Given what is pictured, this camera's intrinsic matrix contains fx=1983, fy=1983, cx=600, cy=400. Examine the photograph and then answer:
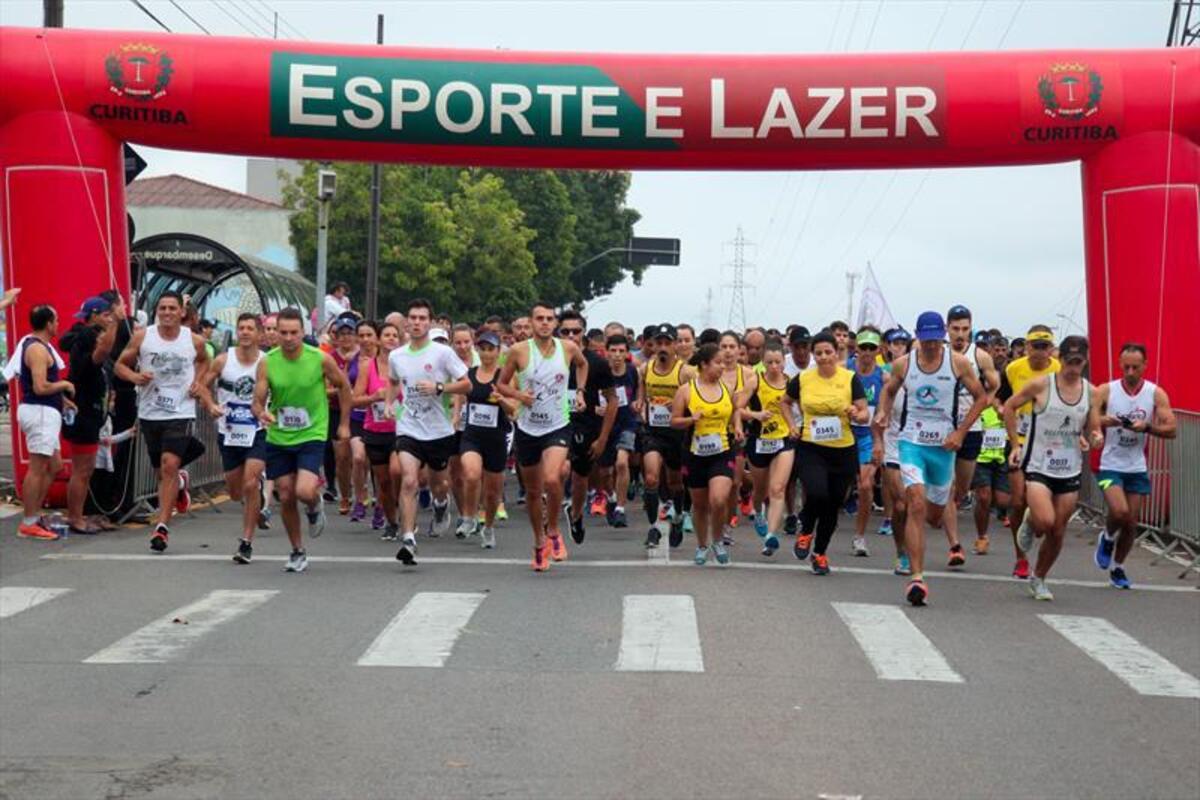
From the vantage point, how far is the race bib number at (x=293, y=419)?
48.0 ft

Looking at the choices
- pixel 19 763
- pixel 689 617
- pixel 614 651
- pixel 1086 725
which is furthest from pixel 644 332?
pixel 19 763

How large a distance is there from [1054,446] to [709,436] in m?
2.71

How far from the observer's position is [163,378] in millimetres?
16578

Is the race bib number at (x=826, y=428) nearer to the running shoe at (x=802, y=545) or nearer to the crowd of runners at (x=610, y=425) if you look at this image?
the crowd of runners at (x=610, y=425)

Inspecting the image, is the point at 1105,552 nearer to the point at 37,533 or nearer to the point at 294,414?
the point at 294,414

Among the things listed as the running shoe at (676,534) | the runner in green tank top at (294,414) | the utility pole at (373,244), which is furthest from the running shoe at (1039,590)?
the utility pole at (373,244)

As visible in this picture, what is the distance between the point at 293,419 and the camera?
14.6 metres

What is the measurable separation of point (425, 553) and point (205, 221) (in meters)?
69.5

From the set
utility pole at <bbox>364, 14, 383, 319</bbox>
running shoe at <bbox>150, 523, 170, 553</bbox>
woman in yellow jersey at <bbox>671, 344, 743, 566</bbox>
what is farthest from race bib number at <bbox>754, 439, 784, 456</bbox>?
utility pole at <bbox>364, 14, 383, 319</bbox>

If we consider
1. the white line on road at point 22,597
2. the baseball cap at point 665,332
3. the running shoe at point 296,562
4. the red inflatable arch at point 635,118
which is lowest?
the white line on road at point 22,597

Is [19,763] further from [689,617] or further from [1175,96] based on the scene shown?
[1175,96]

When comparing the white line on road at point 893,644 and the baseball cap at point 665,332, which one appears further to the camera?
the baseball cap at point 665,332

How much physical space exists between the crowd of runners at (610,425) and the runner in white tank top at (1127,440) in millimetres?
17

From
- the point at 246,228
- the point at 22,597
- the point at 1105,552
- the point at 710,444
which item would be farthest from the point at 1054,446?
the point at 246,228
